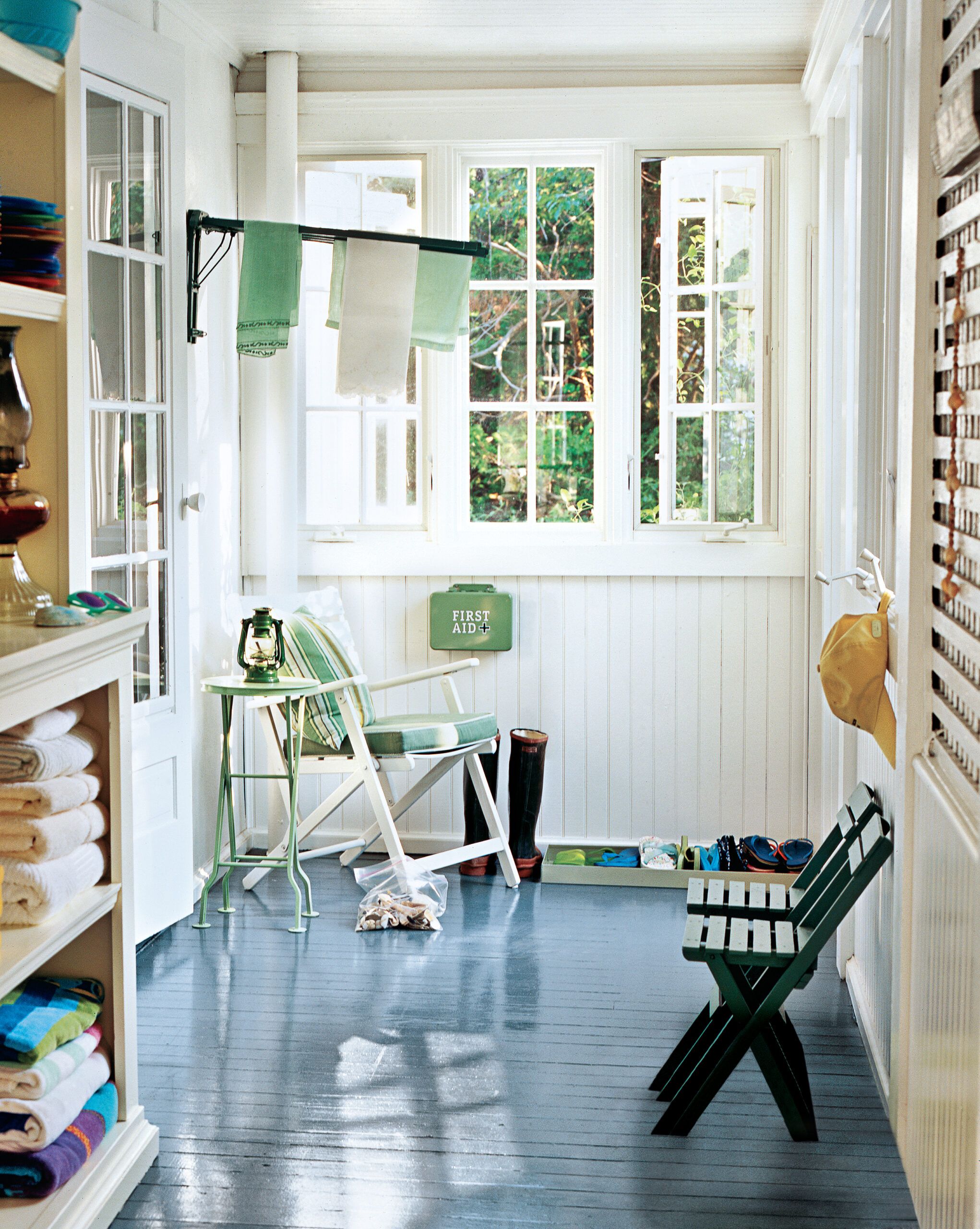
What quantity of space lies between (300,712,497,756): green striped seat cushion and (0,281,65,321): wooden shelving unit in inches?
77.2

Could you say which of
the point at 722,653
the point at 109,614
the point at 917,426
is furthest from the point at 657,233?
the point at 109,614

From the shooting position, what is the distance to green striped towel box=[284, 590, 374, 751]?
14.3ft

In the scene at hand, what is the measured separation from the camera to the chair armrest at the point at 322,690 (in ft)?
14.0

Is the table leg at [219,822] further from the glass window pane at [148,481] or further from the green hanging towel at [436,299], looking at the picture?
the green hanging towel at [436,299]

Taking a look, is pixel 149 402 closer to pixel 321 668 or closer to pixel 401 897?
pixel 321 668

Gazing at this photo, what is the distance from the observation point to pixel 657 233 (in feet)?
15.9

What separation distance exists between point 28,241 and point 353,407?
8.49ft

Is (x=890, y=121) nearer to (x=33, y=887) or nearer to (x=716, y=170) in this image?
(x=716, y=170)

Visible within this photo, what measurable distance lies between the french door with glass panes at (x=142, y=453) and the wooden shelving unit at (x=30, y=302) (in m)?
1.09

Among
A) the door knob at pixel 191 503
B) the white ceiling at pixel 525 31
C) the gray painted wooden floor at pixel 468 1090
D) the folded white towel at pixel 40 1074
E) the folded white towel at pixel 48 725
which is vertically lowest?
the gray painted wooden floor at pixel 468 1090

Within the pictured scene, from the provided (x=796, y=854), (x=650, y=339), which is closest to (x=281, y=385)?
(x=650, y=339)

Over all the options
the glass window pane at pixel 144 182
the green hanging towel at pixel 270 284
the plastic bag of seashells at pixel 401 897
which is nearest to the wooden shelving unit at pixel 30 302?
the glass window pane at pixel 144 182

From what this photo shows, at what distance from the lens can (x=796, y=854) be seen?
Answer: 4598 mm

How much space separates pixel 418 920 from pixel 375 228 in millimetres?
2643
